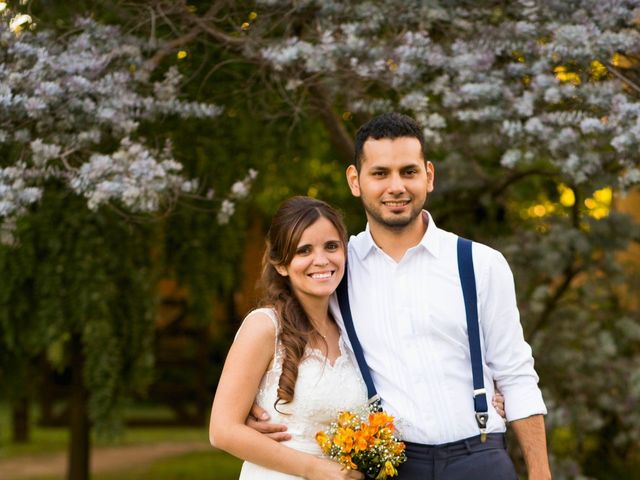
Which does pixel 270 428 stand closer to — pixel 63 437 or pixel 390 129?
pixel 390 129

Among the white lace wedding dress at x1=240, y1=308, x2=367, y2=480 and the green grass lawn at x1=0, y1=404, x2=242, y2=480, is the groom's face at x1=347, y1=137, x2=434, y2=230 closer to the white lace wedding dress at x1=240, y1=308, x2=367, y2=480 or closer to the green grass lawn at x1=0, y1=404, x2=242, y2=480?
the white lace wedding dress at x1=240, y1=308, x2=367, y2=480

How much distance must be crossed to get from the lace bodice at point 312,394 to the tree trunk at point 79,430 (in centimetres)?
489

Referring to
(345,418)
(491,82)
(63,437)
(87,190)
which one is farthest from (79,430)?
(63,437)

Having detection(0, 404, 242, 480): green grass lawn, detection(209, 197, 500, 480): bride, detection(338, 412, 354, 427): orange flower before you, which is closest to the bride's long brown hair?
detection(209, 197, 500, 480): bride

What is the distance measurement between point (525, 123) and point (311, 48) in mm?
1092

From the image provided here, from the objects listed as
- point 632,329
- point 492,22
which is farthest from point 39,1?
point 632,329

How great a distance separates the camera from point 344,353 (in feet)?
10.6

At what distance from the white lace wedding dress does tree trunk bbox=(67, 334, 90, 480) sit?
488cm

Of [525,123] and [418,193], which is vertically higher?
[525,123]

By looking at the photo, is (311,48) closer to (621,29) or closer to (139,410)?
(621,29)

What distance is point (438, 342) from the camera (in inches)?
120

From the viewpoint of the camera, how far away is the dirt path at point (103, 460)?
10.7 metres

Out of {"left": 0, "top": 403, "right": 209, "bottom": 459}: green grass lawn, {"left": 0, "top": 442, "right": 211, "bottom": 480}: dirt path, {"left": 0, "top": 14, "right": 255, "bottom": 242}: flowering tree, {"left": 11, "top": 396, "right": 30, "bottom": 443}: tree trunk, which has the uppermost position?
{"left": 0, "top": 14, "right": 255, "bottom": 242}: flowering tree

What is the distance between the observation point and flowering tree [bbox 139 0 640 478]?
442 centimetres
